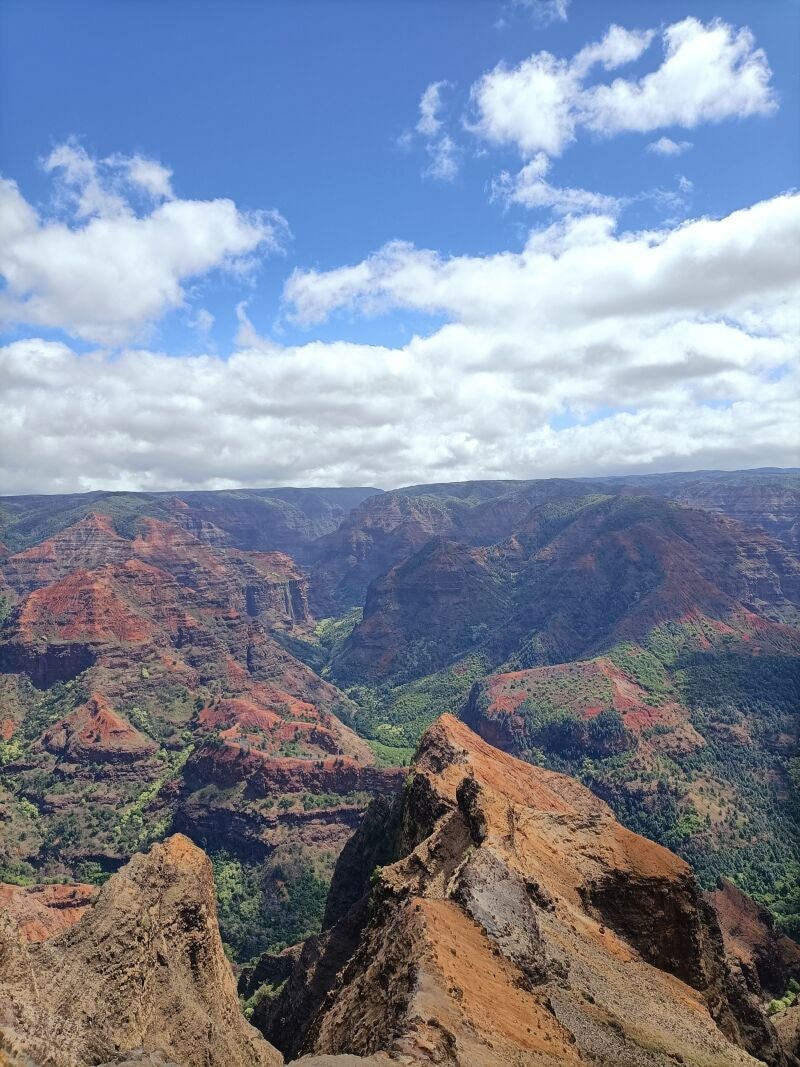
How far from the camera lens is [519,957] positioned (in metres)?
36.2

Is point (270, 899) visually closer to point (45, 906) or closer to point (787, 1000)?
point (45, 906)

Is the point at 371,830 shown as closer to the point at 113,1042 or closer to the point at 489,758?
the point at 489,758

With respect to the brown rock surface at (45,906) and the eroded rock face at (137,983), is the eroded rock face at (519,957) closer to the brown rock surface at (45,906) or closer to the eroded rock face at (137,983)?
the eroded rock face at (137,983)

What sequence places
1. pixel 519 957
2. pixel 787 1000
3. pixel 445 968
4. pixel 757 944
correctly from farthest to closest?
pixel 757 944 → pixel 787 1000 → pixel 519 957 → pixel 445 968

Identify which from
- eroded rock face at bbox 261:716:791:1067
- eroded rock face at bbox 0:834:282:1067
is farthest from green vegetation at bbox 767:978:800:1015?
eroded rock face at bbox 0:834:282:1067

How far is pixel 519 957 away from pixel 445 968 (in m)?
8.05

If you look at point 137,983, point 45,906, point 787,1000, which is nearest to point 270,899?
point 45,906

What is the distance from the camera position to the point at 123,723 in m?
180

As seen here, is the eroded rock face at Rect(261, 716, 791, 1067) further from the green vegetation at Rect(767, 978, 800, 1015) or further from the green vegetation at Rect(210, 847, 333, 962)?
the green vegetation at Rect(210, 847, 333, 962)

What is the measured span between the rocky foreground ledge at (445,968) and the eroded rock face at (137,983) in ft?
0.47

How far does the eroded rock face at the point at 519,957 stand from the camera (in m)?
29.5

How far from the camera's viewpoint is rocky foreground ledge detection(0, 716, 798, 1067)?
2902 cm

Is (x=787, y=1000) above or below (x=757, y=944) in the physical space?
below

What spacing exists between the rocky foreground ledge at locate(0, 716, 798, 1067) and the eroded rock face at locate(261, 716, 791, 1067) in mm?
140
